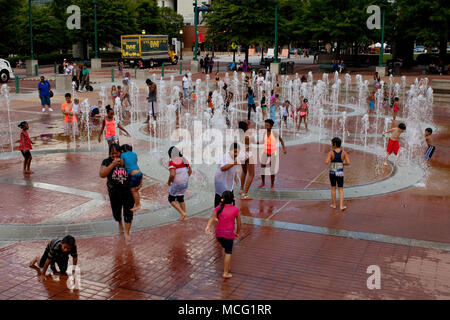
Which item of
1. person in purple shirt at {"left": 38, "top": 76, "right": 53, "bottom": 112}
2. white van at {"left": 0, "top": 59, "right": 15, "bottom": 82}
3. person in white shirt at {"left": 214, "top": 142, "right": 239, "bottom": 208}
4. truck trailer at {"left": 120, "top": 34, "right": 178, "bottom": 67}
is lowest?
person in white shirt at {"left": 214, "top": 142, "right": 239, "bottom": 208}

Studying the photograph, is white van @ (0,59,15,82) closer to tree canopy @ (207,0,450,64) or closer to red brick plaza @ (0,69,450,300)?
tree canopy @ (207,0,450,64)

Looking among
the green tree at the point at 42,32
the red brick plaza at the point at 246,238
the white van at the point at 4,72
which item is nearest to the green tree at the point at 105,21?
the green tree at the point at 42,32

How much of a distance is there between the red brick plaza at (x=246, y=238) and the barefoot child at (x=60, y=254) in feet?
0.67

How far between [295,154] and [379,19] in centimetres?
3093

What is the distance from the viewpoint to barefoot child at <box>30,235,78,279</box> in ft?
20.8

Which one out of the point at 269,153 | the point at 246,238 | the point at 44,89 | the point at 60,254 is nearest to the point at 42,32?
the point at 44,89

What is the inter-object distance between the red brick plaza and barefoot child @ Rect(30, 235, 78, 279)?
20 centimetres

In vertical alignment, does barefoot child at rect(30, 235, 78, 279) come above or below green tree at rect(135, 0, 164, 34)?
below

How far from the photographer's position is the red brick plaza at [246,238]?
6.45m

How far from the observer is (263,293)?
631cm

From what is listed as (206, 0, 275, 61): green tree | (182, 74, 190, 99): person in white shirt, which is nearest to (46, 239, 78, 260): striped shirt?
(182, 74, 190, 99): person in white shirt

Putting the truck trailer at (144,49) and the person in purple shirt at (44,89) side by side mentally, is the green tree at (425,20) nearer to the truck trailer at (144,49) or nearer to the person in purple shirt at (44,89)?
the truck trailer at (144,49)

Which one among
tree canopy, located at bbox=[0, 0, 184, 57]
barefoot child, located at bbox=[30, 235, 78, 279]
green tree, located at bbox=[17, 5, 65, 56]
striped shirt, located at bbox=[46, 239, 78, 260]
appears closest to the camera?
barefoot child, located at bbox=[30, 235, 78, 279]
